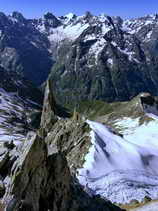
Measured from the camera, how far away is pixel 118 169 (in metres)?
54.0

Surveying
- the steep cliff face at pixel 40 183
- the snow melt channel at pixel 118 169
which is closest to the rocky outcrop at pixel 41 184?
the steep cliff face at pixel 40 183

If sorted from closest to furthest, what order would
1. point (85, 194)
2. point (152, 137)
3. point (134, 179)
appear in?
point (85, 194), point (134, 179), point (152, 137)

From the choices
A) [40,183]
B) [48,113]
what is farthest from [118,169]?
[40,183]

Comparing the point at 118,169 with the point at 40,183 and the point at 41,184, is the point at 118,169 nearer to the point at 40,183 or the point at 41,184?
the point at 41,184

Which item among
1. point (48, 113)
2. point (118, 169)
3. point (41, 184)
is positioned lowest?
point (41, 184)

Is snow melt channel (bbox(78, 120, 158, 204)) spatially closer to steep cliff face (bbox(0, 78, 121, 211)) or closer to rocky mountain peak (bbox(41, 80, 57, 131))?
steep cliff face (bbox(0, 78, 121, 211))

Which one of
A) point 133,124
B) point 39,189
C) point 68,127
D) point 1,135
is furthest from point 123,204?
point 1,135

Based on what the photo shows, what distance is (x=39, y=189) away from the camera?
31.7 m

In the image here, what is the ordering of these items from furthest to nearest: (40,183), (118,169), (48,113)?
(48,113) < (118,169) < (40,183)

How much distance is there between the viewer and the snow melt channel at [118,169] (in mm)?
46562

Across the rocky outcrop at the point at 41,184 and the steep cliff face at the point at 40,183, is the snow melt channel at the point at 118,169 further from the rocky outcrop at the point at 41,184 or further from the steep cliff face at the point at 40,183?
the rocky outcrop at the point at 41,184

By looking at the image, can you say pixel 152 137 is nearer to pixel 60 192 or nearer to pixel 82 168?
pixel 82 168

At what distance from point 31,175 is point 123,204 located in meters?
16.0

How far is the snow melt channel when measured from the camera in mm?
46562
